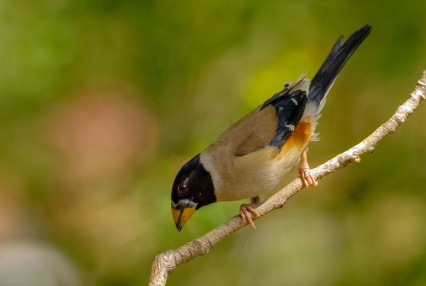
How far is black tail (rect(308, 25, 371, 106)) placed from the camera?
107 inches

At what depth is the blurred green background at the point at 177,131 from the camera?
2777mm

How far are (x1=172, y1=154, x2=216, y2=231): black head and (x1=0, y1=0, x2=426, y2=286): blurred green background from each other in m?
0.26

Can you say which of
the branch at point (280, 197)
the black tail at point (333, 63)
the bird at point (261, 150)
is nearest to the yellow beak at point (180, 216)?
the bird at point (261, 150)

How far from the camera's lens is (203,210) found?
2701 mm

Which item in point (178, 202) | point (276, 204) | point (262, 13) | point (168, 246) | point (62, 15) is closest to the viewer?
point (276, 204)

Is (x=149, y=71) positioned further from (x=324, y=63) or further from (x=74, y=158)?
(x=324, y=63)

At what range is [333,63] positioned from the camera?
2822 millimetres

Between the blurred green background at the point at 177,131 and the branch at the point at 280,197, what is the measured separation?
662 millimetres

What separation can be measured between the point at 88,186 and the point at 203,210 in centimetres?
98

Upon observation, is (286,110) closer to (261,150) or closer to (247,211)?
(261,150)

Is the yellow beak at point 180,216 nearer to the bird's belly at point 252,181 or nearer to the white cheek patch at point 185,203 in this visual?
the white cheek patch at point 185,203

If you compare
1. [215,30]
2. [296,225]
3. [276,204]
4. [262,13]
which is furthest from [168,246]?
[262,13]

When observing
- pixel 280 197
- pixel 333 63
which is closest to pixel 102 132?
pixel 280 197

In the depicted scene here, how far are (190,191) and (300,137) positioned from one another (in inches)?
31.8
